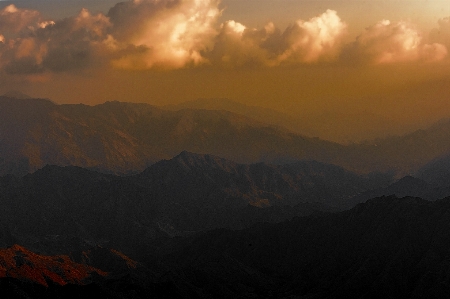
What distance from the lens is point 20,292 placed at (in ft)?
548

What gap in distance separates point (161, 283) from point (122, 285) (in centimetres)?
1244

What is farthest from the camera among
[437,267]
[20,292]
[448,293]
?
[437,267]

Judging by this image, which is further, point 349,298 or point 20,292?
point 349,298

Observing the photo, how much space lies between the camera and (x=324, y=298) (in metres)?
200

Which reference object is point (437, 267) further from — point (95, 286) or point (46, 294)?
point (46, 294)

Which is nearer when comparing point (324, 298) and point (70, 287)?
point (70, 287)

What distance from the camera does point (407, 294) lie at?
188625mm

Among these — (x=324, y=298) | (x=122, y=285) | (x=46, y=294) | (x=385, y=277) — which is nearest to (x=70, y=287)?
(x=46, y=294)

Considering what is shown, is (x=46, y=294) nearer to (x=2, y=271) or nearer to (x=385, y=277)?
(x=2, y=271)

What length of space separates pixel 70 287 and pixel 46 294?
739cm

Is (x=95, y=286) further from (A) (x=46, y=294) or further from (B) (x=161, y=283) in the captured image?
(B) (x=161, y=283)

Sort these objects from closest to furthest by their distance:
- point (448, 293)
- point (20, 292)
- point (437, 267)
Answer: point (20, 292) → point (448, 293) → point (437, 267)

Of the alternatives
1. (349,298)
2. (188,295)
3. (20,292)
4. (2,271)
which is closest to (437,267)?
(349,298)

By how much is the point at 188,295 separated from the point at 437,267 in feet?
260
